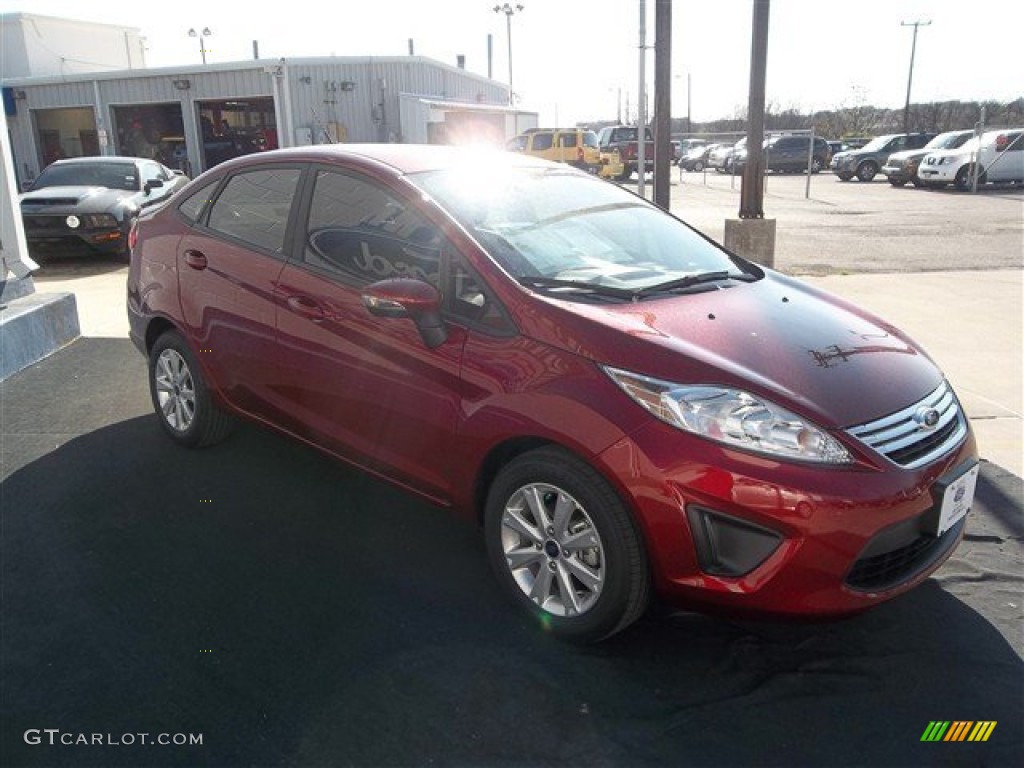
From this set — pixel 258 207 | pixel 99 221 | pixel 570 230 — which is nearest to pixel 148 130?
pixel 99 221

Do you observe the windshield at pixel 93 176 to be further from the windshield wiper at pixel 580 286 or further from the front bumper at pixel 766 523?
the front bumper at pixel 766 523

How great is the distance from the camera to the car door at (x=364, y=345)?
3184mm

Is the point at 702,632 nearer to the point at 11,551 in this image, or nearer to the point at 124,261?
the point at 11,551

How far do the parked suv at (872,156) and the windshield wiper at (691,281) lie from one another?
101ft

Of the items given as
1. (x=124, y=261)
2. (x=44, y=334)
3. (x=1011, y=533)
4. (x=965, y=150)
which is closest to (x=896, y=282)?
(x=1011, y=533)

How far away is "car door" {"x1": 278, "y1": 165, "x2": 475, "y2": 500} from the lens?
3184 mm

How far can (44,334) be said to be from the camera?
663 cm

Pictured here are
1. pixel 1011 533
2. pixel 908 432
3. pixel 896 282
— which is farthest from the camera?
pixel 896 282

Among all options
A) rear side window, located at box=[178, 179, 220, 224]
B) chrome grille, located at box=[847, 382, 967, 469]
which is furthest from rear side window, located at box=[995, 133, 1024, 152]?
rear side window, located at box=[178, 179, 220, 224]

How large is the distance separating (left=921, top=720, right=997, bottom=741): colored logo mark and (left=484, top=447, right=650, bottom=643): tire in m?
0.90

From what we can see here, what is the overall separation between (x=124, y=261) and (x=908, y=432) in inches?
462

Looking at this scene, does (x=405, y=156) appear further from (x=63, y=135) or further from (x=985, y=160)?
(x=63, y=135)

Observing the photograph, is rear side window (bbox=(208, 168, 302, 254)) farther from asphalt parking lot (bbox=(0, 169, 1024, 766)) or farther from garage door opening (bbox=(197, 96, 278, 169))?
garage door opening (bbox=(197, 96, 278, 169))

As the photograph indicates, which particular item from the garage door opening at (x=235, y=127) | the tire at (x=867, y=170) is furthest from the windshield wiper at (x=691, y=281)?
the tire at (x=867, y=170)
